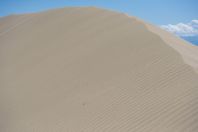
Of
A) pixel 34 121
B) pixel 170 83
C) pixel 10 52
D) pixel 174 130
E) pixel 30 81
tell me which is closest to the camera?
pixel 174 130

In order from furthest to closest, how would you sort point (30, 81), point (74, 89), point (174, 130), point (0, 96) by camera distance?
point (30, 81) < point (0, 96) < point (74, 89) < point (174, 130)

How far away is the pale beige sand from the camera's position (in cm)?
550

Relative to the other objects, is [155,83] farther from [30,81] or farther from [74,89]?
[30,81]

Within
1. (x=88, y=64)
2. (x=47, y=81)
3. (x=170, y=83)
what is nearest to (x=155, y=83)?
(x=170, y=83)

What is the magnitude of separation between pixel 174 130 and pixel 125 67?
324 cm

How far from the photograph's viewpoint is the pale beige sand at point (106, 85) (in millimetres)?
5496

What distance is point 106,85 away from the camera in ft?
23.5

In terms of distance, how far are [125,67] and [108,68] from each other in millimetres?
635

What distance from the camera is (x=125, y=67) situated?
7738 millimetres

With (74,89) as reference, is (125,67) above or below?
above

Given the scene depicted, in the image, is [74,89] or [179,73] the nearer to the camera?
[179,73]

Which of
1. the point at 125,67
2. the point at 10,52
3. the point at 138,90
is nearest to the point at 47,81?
the point at 125,67

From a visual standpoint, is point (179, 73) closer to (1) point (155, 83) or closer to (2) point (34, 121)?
(1) point (155, 83)

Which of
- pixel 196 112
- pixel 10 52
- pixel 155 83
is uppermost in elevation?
pixel 10 52
